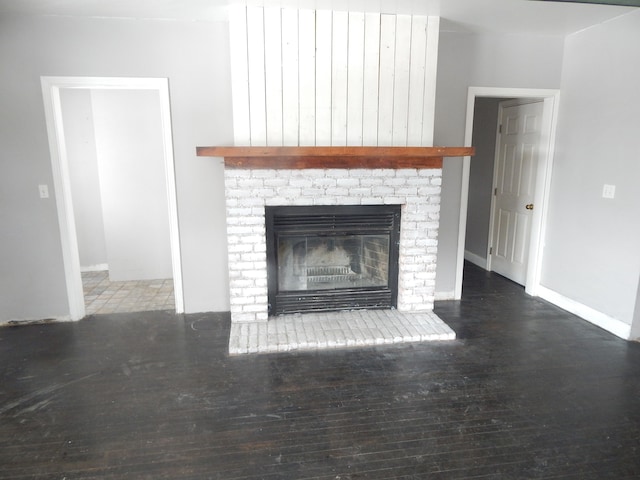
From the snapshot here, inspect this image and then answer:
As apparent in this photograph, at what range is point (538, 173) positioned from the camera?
396 centimetres

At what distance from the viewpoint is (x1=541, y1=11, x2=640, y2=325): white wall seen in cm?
303

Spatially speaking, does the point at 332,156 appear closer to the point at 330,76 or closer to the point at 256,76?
the point at 330,76

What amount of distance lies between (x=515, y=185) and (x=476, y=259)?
1.17 m

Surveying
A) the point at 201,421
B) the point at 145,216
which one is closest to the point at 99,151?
the point at 145,216

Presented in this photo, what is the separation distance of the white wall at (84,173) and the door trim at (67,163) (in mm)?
1598

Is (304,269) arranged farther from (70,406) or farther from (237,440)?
(70,406)

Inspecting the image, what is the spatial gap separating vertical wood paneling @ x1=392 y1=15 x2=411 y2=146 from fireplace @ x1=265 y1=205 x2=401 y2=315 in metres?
0.62

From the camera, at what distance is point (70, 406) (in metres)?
2.30

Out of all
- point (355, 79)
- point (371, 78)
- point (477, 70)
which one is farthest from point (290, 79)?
point (477, 70)

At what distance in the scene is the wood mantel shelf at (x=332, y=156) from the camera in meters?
2.86

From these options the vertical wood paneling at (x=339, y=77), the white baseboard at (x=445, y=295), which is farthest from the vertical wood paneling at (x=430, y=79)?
the white baseboard at (x=445, y=295)

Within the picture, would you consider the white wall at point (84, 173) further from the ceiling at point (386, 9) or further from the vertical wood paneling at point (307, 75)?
the vertical wood paneling at point (307, 75)

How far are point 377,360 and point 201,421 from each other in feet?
4.04

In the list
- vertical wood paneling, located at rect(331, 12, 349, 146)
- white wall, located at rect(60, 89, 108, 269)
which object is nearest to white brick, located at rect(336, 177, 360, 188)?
vertical wood paneling, located at rect(331, 12, 349, 146)
